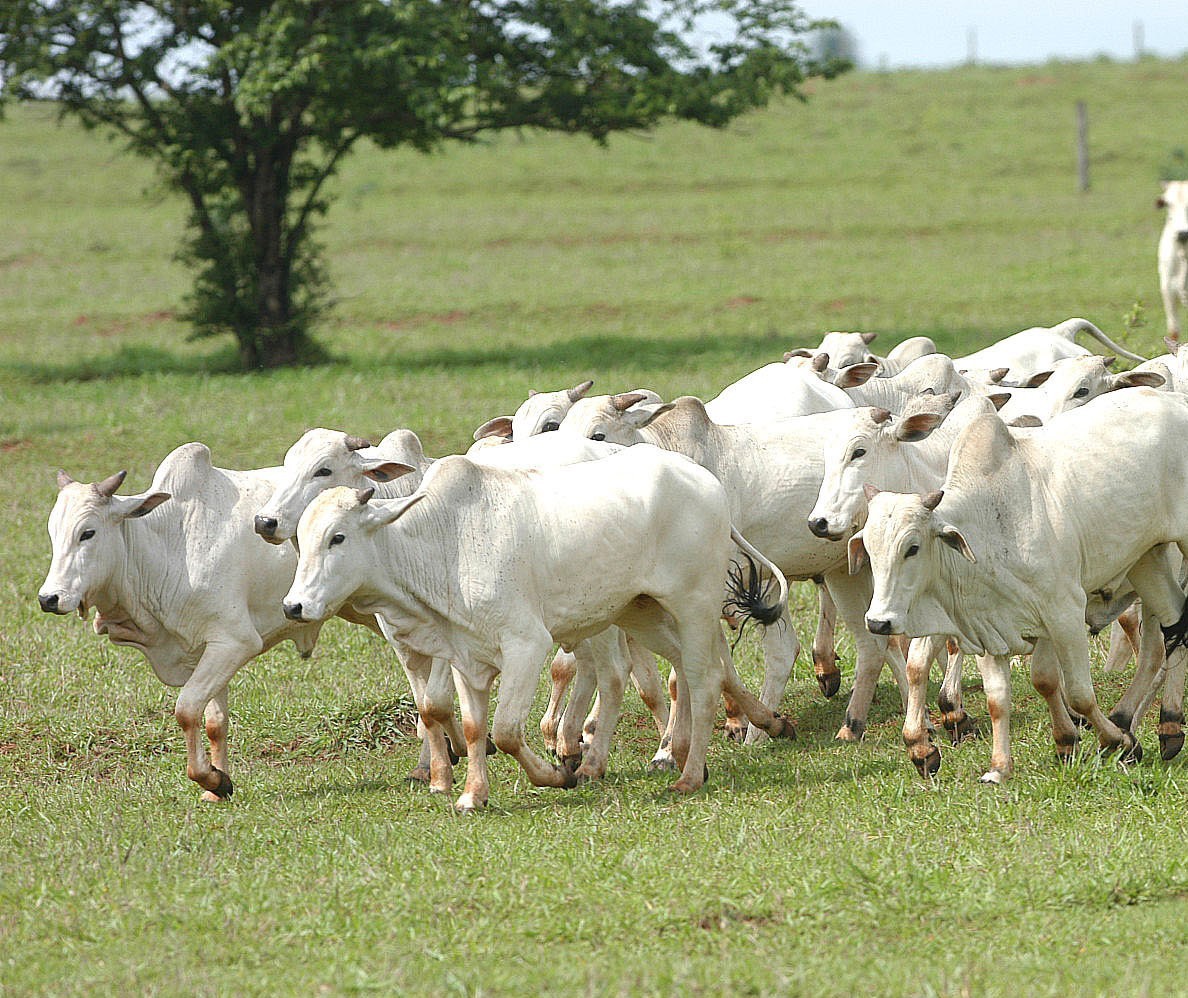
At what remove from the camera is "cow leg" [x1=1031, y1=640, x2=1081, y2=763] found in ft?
22.2

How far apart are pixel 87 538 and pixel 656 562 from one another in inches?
87.5

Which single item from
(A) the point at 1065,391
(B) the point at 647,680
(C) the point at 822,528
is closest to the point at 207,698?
(B) the point at 647,680

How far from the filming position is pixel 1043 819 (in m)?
5.96

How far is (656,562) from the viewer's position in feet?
22.8

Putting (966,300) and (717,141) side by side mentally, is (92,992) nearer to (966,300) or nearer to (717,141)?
(966,300)

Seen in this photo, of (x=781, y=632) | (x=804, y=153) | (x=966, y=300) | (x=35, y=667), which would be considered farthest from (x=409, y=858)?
(x=804, y=153)

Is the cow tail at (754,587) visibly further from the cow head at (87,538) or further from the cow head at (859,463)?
the cow head at (87,538)

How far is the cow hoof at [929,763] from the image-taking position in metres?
6.73

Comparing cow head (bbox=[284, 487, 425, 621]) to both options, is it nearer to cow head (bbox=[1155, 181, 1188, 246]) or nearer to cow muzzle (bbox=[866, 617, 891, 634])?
cow muzzle (bbox=[866, 617, 891, 634])

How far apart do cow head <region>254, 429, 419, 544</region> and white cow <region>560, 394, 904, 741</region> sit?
3.58 ft

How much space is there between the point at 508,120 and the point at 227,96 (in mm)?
2921

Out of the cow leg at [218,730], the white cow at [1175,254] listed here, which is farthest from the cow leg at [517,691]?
the white cow at [1175,254]

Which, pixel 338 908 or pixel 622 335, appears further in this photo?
pixel 622 335

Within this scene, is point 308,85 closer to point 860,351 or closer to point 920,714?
point 860,351
